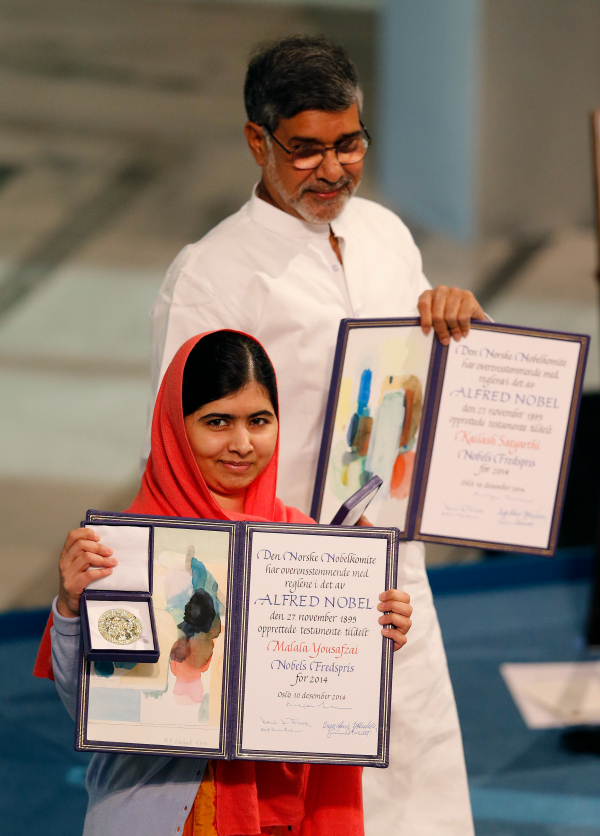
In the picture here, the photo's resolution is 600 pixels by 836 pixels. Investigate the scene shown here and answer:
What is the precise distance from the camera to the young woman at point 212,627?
5.51 feet

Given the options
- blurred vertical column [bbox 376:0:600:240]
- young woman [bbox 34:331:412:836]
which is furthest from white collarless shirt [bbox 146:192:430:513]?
blurred vertical column [bbox 376:0:600:240]

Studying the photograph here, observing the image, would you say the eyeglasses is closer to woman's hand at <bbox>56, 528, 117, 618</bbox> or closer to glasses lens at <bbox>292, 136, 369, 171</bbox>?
glasses lens at <bbox>292, 136, 369, 171</bbox>

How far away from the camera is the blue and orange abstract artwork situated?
219 cm

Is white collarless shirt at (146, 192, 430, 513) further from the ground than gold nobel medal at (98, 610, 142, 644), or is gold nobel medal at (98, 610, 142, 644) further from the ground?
white collarless shirt at (146, 192, 430, 513)

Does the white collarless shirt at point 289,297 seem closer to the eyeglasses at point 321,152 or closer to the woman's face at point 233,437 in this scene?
the eyeglasses at point 321,152

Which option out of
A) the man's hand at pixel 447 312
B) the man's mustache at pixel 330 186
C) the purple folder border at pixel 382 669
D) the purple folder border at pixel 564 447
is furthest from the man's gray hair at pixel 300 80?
the purple folder border at pixel 382 669

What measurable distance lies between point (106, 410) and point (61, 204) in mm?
2282

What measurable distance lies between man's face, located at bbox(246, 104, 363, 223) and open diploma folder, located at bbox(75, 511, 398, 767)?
2.68 ft

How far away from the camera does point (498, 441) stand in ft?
7.29

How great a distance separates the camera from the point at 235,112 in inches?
325

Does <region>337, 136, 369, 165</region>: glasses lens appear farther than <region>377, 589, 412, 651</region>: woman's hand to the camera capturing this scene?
Yes

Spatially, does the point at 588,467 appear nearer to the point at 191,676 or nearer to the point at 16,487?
the point at 16,487

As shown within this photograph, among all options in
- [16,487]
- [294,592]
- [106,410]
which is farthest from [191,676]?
[106,410]

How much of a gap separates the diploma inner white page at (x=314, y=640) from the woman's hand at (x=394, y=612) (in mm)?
15
